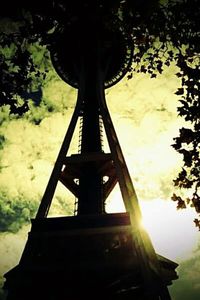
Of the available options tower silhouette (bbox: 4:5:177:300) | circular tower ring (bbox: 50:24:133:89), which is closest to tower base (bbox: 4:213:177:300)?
tower silhouette (bbox: 4:5:177:300)

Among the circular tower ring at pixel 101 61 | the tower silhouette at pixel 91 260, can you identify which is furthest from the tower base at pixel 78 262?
the circular tower ring at pixel 101 61

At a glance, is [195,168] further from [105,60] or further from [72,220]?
[105,60]

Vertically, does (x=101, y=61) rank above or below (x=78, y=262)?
above

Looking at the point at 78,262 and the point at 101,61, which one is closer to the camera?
the point at 78,262

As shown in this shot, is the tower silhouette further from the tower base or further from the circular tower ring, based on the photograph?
the circular tower ring

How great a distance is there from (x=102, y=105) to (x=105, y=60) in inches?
235

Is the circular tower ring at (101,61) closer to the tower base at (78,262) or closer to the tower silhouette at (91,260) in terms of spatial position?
the tower silhouette at (91,260)

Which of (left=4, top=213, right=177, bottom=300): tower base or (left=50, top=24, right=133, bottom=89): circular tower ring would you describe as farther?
(left=50, top=24, right=133, bottom=89): circular tower ring

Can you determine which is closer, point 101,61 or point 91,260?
point 91,260

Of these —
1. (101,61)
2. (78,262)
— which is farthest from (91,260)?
(101,61)

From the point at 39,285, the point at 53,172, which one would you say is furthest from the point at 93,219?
the point at 53,172

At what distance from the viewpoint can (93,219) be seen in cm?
1066

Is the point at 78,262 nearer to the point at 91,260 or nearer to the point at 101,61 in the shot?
the point at 91,260

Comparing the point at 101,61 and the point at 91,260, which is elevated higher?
the point at 101,61
